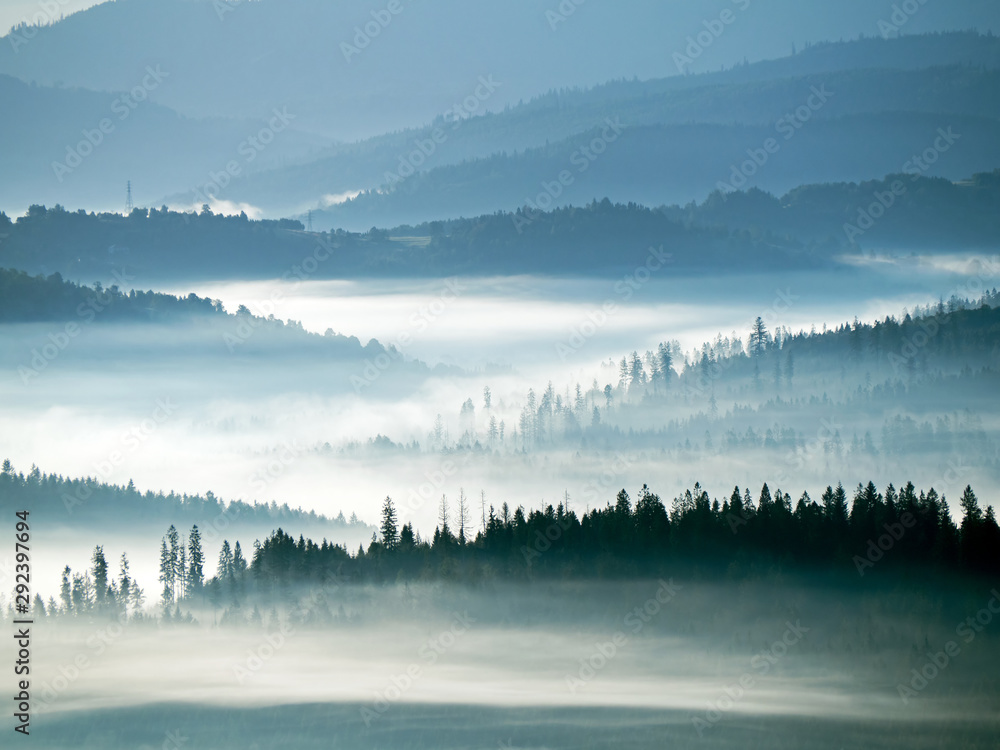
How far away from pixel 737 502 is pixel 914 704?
3630 cm

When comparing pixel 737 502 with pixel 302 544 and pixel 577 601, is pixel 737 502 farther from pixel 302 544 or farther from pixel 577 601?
pixel 302 544

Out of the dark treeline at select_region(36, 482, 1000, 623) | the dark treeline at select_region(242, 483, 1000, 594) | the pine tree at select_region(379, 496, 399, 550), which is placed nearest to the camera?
the dark treeline at select_region(36, 482, 1000, 623)

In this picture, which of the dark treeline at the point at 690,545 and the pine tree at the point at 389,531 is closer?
the dark treeline at the point at 690,545

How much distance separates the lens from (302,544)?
19862 centimetres

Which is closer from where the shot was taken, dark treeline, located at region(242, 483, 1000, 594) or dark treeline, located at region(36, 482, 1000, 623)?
dark treeline, located at region(36, 482, 1000, 623)

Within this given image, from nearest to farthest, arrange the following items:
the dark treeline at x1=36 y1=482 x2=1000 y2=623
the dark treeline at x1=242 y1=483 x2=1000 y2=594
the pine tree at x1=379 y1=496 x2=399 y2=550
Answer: the dark treeline at x1=36 y1=482 x2=1000 y2=623 → the dark treeline at x1=242 y1=483 x2=1000 y2=594 → the pine tree at x1=379 y1=496 x2=399 y2=550

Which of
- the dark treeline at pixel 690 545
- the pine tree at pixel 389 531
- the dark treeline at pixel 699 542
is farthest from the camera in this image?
the pine tree at pixel 389 531

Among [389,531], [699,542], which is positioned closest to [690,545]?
[699,542]

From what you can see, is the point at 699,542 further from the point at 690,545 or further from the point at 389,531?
the point at 389,531

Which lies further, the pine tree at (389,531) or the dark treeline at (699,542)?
the pine tree at (389,531)

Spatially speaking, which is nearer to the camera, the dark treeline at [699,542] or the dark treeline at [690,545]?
the dark treeline at [690,545]

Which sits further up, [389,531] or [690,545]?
[389,531]

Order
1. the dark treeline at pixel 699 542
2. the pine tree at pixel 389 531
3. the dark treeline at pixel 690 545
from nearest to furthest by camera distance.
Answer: the dark treeline at pixel 690 545, the dark treeline at pixel 699 542, the pine tree at pixel 389 531

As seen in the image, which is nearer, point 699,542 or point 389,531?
point 389,531
